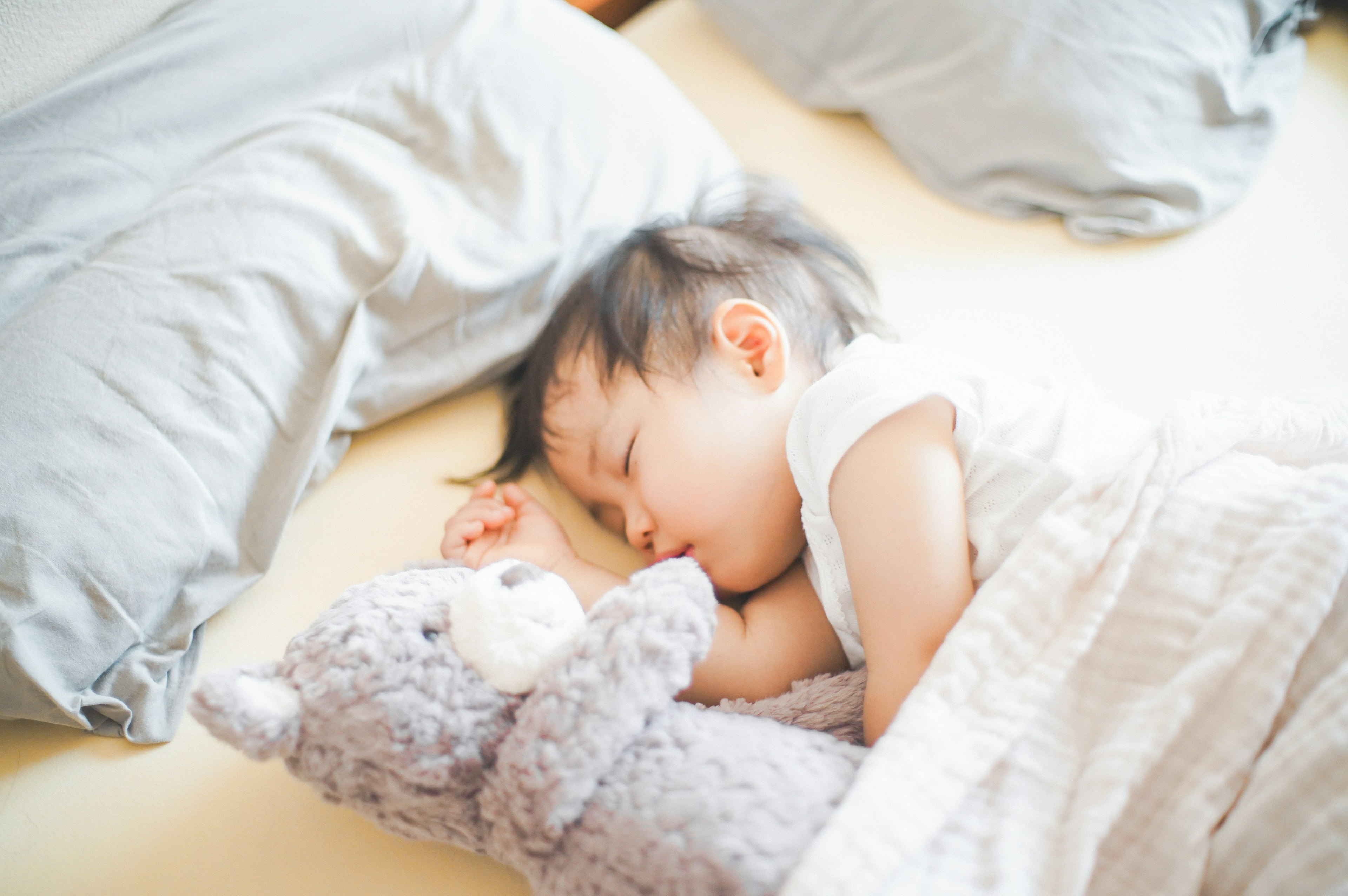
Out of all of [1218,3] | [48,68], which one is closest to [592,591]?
[48,68]

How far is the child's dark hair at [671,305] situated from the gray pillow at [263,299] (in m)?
0.06

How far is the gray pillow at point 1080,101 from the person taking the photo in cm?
110

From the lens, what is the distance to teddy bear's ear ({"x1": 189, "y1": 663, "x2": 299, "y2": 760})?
1.65 ft

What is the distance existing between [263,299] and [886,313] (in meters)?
0.71

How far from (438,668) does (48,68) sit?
75 centimetres

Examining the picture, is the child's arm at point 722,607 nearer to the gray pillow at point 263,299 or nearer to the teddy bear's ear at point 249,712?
the gray pillow at point 263,299

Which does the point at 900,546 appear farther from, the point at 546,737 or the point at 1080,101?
the point at 1080,101

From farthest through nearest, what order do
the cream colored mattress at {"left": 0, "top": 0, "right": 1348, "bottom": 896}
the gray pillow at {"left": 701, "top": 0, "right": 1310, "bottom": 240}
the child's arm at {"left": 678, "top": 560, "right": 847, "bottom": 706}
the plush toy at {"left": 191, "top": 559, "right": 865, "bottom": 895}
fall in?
the gray pillow at {"left": 701, "top": 0, "right": 1310, "bottom": 240}, the child's arm at {"left": 678, "top": 560, "right": 847, "bottom": 706}, the cream colored mattress at {"left": 0, "top": 0, "right": 1348, "bottom": 896}, the plush toy at {"left": 191, "top": 559, "right": 865, "bottom": 895}

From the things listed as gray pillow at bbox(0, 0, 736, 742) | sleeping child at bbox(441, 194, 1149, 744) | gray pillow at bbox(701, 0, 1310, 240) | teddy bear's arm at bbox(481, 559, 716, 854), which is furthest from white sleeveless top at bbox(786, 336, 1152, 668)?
gray pillow at bbox(701, 0, 1310, 240)

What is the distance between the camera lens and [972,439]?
2.31 ft

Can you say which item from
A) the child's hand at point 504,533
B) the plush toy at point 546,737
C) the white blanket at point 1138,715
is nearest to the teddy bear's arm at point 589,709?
the plush toy at point 546,737

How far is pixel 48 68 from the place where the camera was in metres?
0.82

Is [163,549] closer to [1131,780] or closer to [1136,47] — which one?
[1131,780]

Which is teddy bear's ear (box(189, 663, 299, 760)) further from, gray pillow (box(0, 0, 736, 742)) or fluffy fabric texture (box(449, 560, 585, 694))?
gray pillow (box(0, 0, 736, 742))
